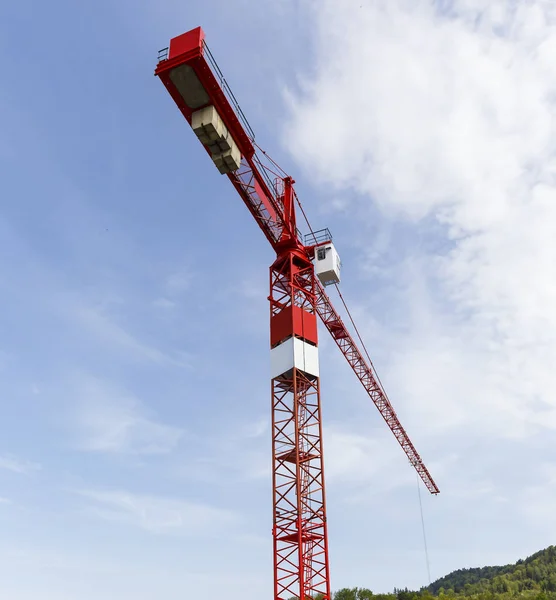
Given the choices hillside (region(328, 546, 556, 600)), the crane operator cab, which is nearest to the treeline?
hillside (region(328, 546, 556, 600))

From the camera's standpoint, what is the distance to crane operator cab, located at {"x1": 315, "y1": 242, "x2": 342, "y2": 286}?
38625 mm

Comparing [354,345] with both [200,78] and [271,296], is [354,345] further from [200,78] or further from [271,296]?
[200,78]

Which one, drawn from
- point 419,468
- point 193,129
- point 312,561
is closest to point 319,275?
point 193,129

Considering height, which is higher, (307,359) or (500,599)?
(307,359)

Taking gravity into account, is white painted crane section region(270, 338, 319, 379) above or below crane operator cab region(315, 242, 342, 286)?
below

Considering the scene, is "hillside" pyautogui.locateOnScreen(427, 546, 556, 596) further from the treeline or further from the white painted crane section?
the white painted crane section

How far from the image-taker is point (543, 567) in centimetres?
15512

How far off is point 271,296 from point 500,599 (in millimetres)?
87838

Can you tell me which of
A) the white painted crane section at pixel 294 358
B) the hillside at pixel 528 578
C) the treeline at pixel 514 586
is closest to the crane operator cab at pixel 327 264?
the white painted crane section at pixel 294 358

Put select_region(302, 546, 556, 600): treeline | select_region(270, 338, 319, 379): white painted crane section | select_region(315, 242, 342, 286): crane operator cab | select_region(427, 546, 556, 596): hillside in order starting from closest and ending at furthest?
select_region(270, 338, 319, 379): white painted crane section → select_region(315, 242, 342, 286): crane operator cab → select_region(302, 546, 556, 600): treeline → select_region(427, 546, 556, 596): hillside

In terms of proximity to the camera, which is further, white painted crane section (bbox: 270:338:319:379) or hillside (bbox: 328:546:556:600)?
hillside (bbox: 328:546:556:600)

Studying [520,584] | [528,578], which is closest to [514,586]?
[520,584]

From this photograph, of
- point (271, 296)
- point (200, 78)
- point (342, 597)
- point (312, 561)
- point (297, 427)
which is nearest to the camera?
point (200, 78)

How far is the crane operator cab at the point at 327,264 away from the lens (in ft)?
127
